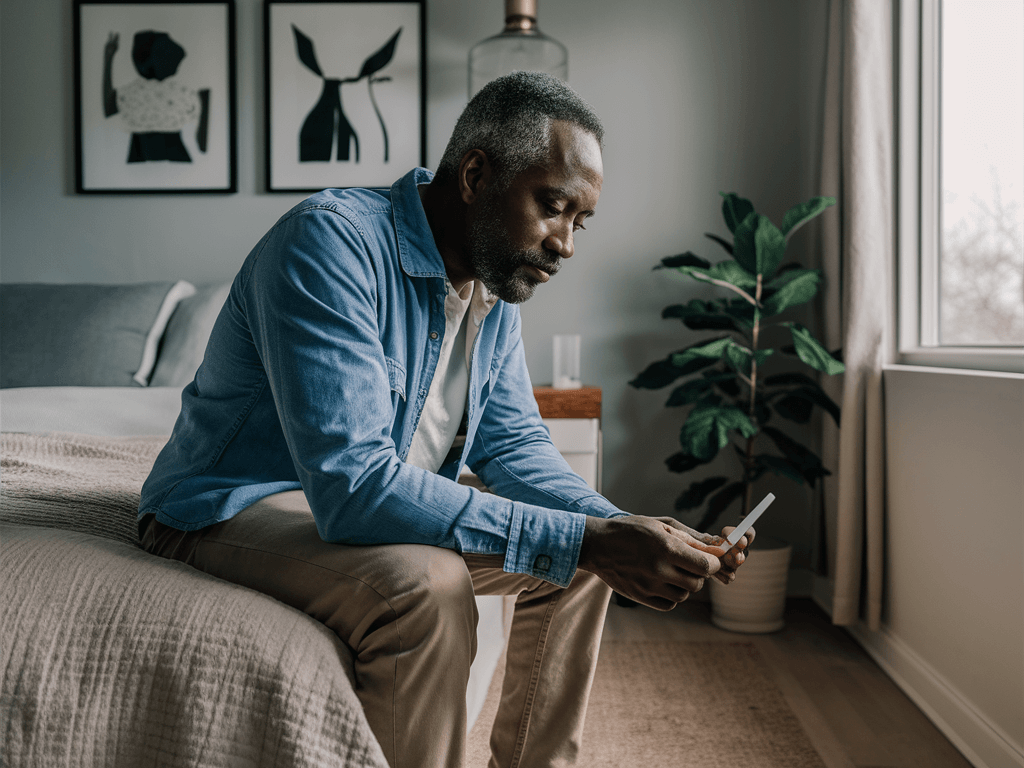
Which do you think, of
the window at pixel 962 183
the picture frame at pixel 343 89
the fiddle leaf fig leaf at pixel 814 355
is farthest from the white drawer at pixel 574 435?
the picture frame at pixel 343 89

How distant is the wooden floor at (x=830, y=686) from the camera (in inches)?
60.6

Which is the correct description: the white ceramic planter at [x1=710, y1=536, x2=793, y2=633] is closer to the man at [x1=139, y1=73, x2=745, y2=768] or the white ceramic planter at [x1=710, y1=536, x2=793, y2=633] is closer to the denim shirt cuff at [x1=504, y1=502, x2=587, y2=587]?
the man at [x1=139, y1=73, x2=745, y2=768]

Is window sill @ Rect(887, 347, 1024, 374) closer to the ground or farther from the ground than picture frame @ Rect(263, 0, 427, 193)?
closer to the ground

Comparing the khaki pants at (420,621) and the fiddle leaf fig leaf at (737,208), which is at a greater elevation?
the fiddle leaf fig leaf at (737,208)

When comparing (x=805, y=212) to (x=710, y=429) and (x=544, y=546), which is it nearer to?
(x=710, y=429)

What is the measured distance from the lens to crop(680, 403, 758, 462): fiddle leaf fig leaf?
2.16 metres

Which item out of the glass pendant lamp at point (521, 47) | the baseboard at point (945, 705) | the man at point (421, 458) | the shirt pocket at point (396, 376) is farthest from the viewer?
the glass pendant lamp at point (521, 47)

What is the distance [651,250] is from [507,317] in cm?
154

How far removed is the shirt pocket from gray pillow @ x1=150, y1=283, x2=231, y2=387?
1.33 metres

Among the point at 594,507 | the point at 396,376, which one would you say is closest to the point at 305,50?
the point at 396,376

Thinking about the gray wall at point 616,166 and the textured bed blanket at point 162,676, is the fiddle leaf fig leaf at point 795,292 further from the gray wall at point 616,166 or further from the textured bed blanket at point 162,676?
the textured bed blanket at point 162,676

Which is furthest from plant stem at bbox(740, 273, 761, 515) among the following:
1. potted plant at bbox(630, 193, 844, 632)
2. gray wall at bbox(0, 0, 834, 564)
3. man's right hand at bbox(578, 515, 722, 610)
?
man's right hand at bbox(578, 515, 722, 610)

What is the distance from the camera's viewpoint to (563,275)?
271 centimetres

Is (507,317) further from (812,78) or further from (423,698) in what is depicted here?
(812,78)
